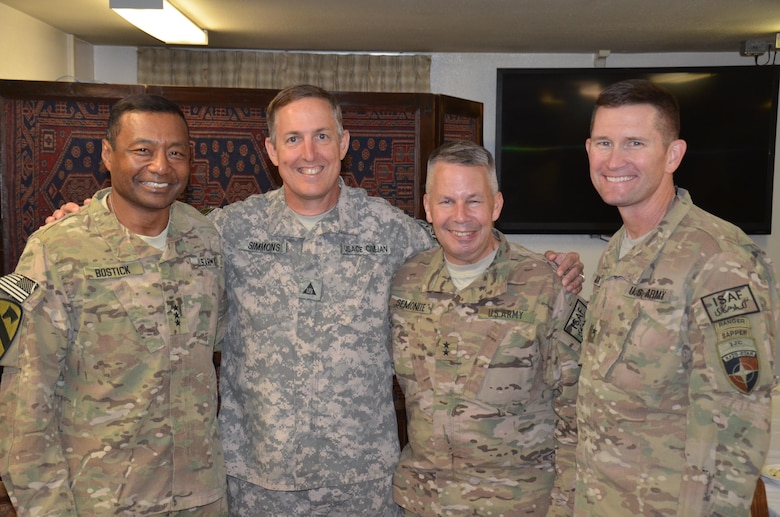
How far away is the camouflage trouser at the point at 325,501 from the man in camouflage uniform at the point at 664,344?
66 cm

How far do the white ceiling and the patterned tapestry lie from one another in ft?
4.49

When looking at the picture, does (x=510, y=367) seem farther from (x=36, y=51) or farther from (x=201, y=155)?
(x=36, y=51)

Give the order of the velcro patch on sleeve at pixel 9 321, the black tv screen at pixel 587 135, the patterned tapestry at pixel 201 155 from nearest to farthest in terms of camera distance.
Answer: the velcro patch on sleeve at pixel 9 321, the patterned tapestry at pixel 201 155, the black tv screen at pixel 587 135

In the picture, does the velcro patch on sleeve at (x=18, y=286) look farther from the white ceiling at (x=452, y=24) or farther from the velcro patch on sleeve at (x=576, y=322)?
the white ceiling at (x=452, y=24)

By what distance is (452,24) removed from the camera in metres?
5.97

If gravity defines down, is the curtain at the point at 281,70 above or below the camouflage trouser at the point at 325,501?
above

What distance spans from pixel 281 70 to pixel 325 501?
228 inches

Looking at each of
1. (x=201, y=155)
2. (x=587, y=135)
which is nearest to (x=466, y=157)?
(x=201, y=155)

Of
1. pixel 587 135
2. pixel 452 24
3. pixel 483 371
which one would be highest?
pixel 452 24

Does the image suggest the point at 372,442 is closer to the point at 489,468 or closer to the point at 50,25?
the point at 489,468

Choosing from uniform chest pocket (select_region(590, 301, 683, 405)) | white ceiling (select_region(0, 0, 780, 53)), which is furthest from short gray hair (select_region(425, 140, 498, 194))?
white ceiling (select_region(0, 0, 780, 53))

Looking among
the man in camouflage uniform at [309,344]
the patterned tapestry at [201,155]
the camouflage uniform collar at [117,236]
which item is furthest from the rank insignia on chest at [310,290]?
the patterned tapestry at [201,155]

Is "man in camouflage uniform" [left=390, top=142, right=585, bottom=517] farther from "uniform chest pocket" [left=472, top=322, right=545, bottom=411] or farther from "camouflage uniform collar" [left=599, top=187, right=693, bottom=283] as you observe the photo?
"camouflage uniform collar" [left=599, top=187, right=693, bottom=283]

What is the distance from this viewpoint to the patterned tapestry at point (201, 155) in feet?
13.6
